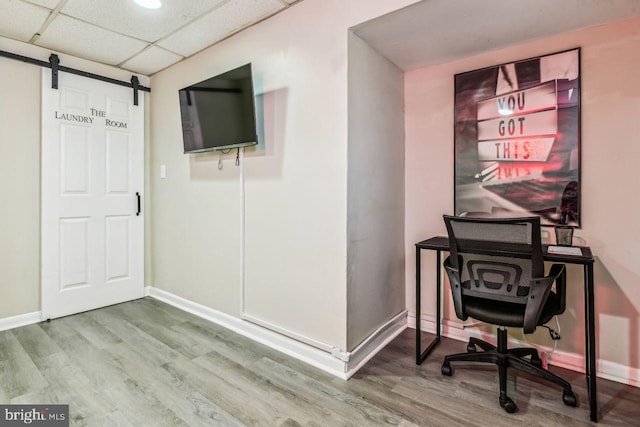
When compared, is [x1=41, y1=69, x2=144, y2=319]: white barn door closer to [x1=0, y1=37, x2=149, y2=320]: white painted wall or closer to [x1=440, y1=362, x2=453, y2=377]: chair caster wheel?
[x1=0, y1=37, x2=149, y2=320]: white painted wall

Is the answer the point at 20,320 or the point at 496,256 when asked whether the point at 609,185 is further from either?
the point at 20,320

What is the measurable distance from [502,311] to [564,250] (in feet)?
1.68

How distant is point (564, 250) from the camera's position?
6.04ft

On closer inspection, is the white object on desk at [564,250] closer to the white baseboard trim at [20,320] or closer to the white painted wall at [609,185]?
the white painted wall at [609,185]

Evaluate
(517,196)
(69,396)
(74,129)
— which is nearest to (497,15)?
(517,196)

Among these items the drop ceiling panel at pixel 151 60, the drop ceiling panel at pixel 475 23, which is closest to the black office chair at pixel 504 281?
the drop ceiling panel at pixel 475 23

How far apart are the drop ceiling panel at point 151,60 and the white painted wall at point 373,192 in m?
1.97

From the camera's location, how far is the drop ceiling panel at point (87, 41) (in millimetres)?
2552

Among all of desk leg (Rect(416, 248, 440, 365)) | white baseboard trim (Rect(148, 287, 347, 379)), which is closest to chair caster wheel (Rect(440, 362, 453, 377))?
desk leg (Rect(416, 248, 440, 365))

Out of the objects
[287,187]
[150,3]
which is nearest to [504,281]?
[287,187]

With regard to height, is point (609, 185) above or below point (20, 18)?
below

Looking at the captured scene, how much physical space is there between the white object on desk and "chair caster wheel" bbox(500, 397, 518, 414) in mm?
A: 835

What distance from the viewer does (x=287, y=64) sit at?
2.33 meters
